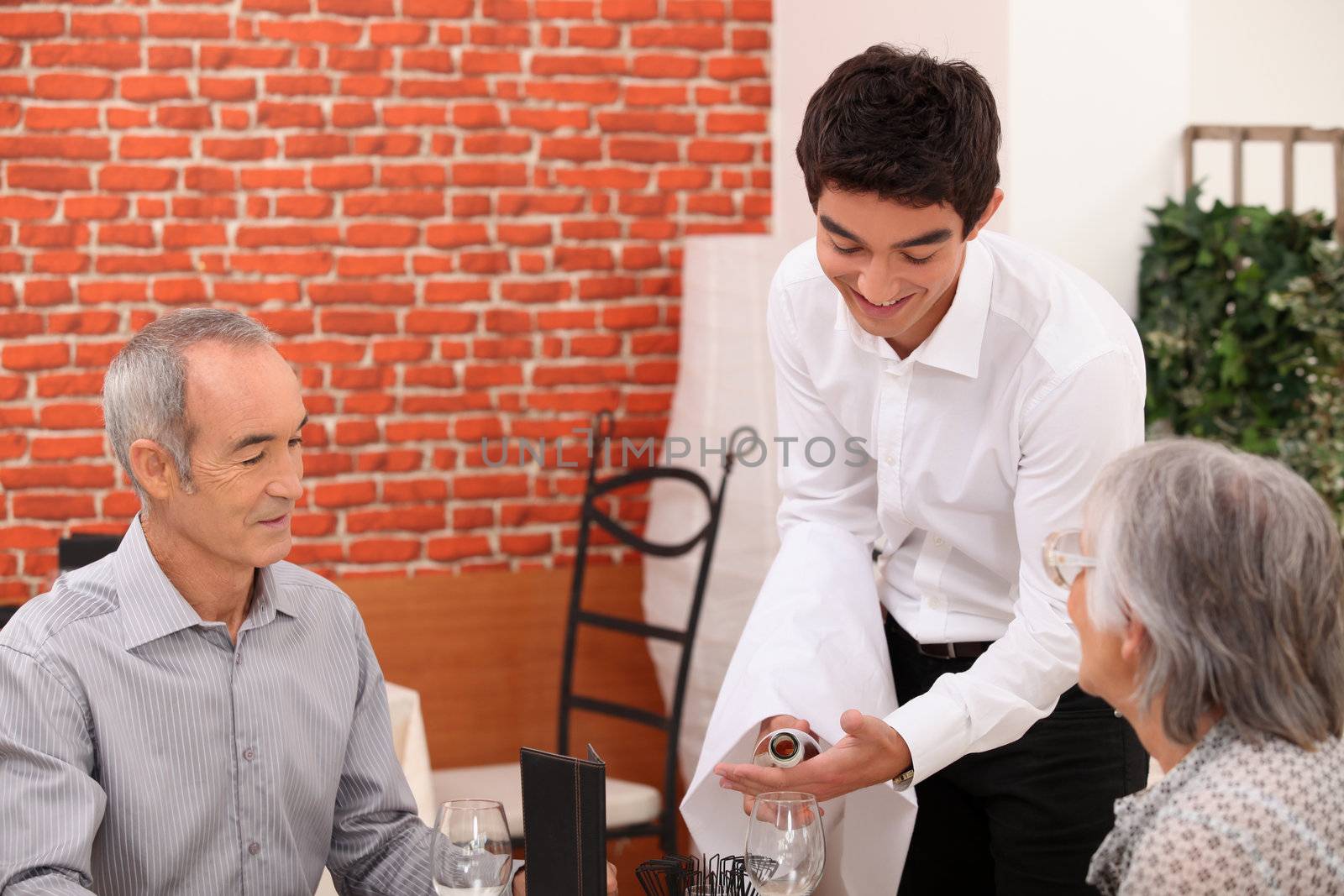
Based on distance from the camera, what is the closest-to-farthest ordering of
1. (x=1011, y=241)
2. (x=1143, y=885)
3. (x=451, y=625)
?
(x=1143, y=885), (x=1011, y=241), (x=451, y=625)

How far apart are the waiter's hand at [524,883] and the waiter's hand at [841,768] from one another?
20cm

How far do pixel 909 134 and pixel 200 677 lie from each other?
3.35ft

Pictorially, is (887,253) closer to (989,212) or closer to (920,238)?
(920,238)

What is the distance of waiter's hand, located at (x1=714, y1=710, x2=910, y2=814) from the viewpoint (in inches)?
62.9

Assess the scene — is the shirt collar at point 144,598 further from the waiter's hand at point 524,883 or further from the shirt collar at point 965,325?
the shirt collar at point 965,325

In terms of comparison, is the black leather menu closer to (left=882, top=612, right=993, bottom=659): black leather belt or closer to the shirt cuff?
the shirt cuff

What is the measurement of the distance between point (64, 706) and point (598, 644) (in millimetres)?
2752

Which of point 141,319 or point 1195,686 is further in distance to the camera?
point 141,319

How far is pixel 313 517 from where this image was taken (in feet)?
12.9

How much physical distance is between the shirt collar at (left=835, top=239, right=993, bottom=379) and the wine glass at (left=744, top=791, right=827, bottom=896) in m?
0.66

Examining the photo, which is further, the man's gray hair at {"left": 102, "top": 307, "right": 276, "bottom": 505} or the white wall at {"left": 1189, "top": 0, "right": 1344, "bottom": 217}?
the white wall at {"left": 1189, "top": 0, "right": 1344, "bottom": 217}

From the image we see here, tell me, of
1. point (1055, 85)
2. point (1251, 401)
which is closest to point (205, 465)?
point (1055, 85)

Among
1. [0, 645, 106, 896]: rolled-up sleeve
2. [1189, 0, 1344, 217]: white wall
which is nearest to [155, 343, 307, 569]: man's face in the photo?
[0, 645, 106, 896]: rolled-up sleeve

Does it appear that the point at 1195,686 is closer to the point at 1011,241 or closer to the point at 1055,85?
the point at 1011,241
